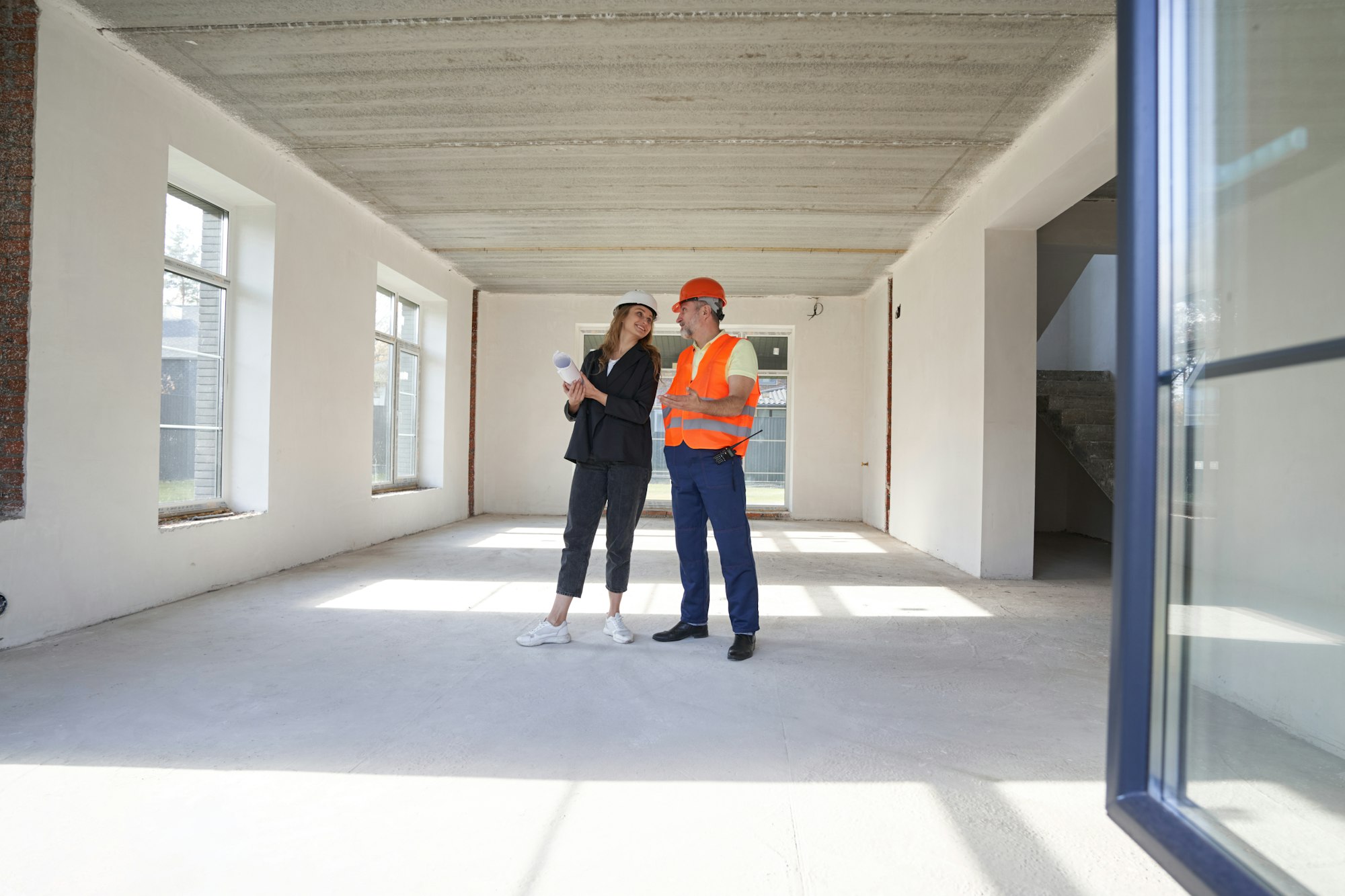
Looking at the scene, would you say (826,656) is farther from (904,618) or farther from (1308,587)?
(1308,587)

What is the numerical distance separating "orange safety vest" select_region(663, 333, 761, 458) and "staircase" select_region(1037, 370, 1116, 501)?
424cm

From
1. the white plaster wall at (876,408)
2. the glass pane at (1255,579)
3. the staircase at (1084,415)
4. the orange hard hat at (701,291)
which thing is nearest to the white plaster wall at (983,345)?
the white plaster wall at (876,408)

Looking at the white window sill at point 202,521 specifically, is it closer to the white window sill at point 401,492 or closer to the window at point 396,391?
the white window sill at point 401,492

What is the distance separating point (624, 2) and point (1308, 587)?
132 inches

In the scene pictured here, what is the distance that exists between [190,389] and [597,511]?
10.0ft

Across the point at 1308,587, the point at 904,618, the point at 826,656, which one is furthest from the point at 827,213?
the point at 1308,587

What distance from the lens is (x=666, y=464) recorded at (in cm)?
434

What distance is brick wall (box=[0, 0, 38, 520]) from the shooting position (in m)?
3.30

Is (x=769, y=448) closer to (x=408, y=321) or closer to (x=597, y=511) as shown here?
(x=408, y=321)

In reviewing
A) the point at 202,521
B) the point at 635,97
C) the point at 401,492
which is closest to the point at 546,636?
the point at 202,521

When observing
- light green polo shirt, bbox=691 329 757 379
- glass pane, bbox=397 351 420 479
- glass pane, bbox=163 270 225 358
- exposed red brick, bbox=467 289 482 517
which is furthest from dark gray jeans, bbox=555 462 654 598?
exposed red brick, bbox=467 289 482 517

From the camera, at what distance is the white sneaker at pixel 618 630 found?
3.38 meters

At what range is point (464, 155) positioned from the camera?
209 inches

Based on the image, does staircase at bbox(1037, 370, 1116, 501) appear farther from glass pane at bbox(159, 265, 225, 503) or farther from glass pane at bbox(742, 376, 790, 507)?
glass pane at bbox(159, 265, 225, 503)
